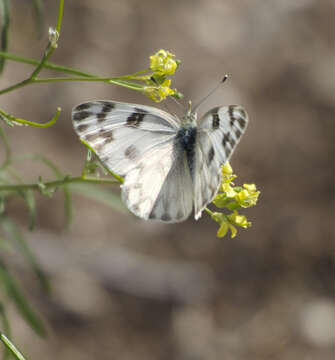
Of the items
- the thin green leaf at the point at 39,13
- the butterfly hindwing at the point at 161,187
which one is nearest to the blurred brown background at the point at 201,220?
the thin green leaf at the point at 39,13

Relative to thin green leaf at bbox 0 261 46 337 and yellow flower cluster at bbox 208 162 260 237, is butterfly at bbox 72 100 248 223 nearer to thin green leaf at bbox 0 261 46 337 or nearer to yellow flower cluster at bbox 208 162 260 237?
yellow flower cluster at bbox 208 162 260 237

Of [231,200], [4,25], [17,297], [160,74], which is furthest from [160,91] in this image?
[17,297]

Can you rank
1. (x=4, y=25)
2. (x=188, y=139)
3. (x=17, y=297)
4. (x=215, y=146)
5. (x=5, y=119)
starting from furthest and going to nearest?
1. (x=17, y=297)
2. (x=188, y=139)
3. (x=4, y=25)
4. (x=215, y=146)
5. (x=5, y=119)

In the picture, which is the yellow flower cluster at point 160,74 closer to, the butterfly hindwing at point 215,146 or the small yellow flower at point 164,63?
the small yellow flower at point 164,63

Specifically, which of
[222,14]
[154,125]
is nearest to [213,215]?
[154,125]

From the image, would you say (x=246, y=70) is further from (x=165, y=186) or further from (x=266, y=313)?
(x=165, y=186)

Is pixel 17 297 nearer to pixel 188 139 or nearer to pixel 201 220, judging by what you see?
pixel 188 139

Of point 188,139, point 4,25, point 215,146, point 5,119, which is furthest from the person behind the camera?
point 188,139
